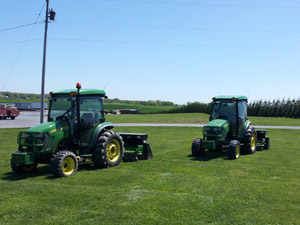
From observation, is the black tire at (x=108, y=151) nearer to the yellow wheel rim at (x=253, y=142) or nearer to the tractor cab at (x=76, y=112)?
the tractor cab at (x=76, y=112)

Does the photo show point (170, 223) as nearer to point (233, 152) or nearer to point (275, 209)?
point (275, 209)

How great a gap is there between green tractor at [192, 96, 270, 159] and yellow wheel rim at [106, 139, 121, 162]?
331 cm

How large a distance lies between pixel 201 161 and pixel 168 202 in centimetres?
516

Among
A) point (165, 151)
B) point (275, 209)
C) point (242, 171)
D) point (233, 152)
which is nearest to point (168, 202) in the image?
point (275, 209)

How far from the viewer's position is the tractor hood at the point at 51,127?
877cm

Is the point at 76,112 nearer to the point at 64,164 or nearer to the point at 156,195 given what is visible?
the point at 64,164

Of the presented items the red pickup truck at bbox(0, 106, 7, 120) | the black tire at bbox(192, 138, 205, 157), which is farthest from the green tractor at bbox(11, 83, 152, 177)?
the red pickup truck at bbox(0, 106, 7, 120)

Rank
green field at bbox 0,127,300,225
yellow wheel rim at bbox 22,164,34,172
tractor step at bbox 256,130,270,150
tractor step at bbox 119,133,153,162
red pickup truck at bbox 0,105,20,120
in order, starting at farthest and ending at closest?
red pickup truck at bbox 0,105,20,120, tractor step at bbox 256,130,270,150, tractor step at bbox 119,133,153,162, yellow wheel rim at bbox 22,164,34,172, green field at bbox 0,127,300,225

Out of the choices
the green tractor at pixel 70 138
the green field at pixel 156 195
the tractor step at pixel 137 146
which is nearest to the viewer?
the green field at pixel 156 195

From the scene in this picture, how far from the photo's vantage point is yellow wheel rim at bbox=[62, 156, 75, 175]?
881 centimetres

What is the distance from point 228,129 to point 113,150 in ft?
15.9

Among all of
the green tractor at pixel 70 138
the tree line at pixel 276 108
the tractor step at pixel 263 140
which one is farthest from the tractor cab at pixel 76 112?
the tree line at pixel 276 108

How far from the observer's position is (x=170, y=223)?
5.44 m

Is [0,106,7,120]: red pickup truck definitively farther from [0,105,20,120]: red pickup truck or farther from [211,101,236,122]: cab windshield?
[211,101,236,122]: cab windshield
